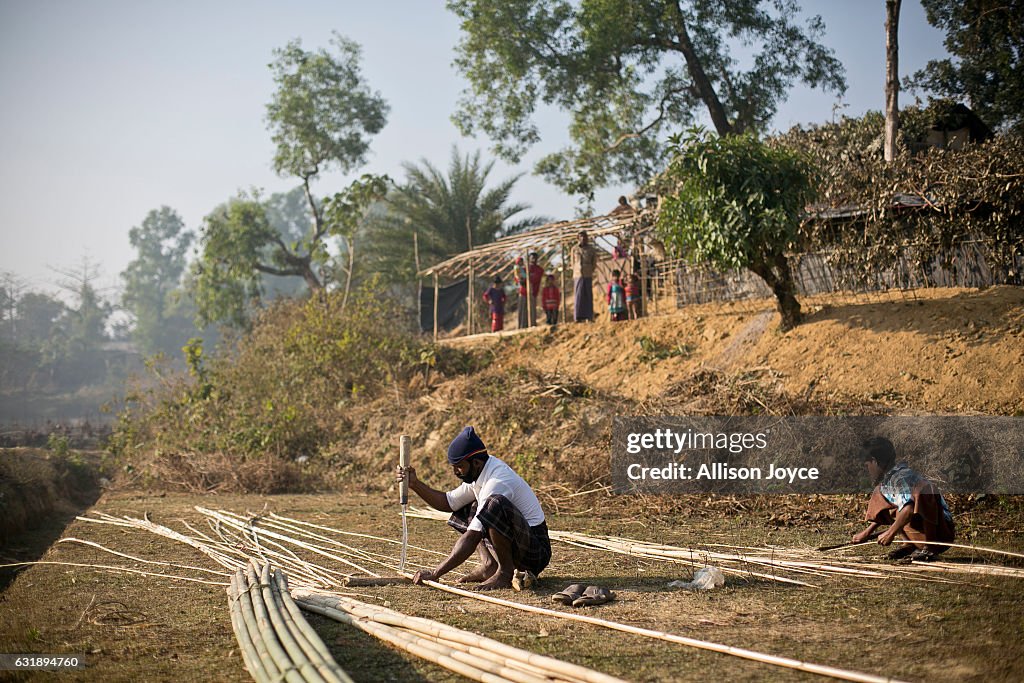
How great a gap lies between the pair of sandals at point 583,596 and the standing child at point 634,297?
10793 mm

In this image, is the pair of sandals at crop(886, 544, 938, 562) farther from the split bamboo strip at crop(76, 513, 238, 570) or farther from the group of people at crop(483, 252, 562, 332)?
the group of people at crop(483, 252, 562, 332)

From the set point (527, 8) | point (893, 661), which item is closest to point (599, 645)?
point (893, 661)

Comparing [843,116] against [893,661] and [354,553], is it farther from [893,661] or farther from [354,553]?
[893,661]

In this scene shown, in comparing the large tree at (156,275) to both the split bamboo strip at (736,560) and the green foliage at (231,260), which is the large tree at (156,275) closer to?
the green foliage at (231,260)

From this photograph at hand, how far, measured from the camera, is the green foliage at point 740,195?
442 inches

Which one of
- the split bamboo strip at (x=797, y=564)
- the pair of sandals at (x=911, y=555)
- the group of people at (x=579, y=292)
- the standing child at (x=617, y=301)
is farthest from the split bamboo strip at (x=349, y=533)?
the group of people at (x=579, y=292)

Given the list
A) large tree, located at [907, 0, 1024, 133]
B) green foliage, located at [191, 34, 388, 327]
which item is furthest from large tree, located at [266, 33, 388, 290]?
large tree, located at [907, 0, 1024, 133]

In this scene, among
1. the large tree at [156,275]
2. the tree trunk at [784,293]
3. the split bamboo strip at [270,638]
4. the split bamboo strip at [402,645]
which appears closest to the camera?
the split bamboo strip at [270,638]

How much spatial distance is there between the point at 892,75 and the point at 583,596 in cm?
1410

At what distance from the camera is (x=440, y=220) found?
23.6 m

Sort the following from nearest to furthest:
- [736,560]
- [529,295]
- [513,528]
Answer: [513,528] < [736,560] < [529,295]

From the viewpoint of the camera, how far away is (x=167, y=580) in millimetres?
5824

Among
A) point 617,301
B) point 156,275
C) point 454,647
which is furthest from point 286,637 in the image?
point 156,275

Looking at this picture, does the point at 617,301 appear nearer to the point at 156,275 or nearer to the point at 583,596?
the point at 583,596
